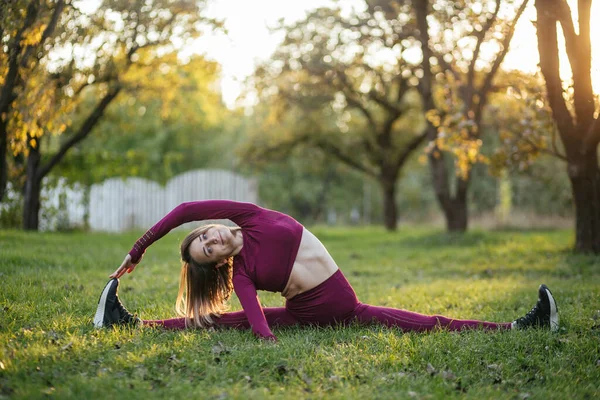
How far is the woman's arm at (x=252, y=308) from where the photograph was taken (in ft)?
16.5

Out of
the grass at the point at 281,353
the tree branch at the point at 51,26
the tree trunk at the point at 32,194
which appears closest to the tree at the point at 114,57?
the tree trunk at the point at 32,194

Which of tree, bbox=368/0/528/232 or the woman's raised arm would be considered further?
tree, bbox=368/0/528/232

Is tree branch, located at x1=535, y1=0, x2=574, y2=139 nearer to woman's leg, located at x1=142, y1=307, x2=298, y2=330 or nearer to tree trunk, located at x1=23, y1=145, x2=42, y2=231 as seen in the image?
woman's leg, located at x1=142, y1=307, x2=298, y2=330

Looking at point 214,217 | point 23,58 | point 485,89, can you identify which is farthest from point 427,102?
point 214,217

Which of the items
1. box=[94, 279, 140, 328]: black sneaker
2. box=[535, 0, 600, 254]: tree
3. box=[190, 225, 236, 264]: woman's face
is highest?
box=[535, 0, 600, 254]: tree

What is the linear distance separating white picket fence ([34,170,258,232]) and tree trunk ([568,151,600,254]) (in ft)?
41.4

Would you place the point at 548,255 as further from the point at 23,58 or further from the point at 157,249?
the point at 23,58

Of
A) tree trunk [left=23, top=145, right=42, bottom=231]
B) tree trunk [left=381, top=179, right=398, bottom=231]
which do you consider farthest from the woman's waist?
tree trunk [left=381, top=179, right=398, bottom=231]

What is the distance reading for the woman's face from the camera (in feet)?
17.1

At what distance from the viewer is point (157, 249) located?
1351 centimetres

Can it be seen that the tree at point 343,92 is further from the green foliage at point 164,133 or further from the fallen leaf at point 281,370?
the fallen leaf at point 281,370

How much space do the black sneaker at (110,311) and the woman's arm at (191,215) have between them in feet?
0.96

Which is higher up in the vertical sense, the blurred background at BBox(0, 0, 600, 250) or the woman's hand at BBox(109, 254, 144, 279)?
the blurred background at BBox(0, 0, 600, 250)

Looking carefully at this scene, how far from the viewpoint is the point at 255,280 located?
208 inches
